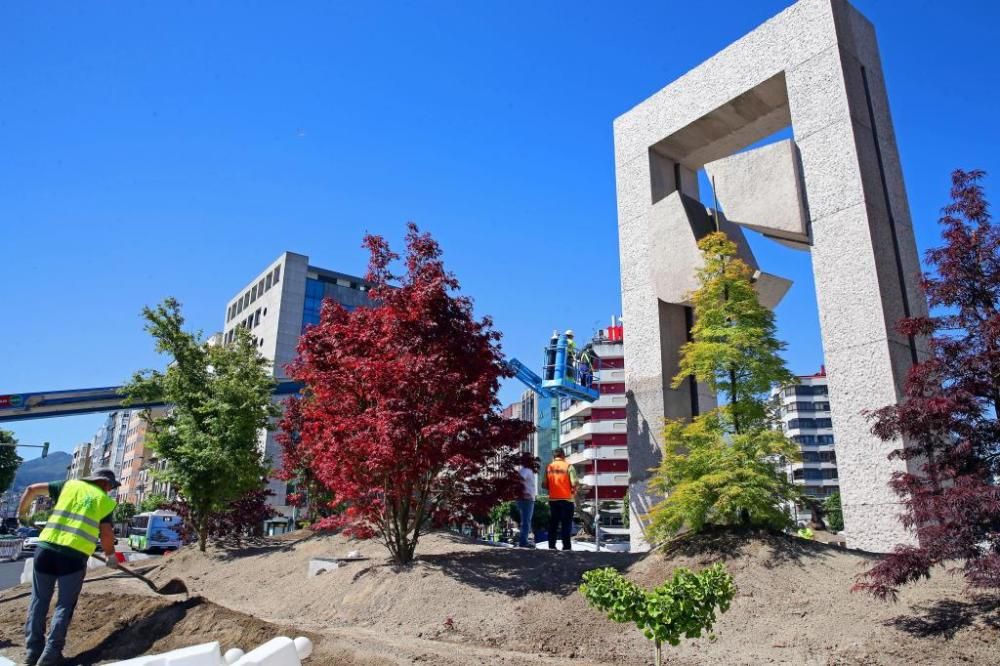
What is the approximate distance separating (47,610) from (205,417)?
383 inches

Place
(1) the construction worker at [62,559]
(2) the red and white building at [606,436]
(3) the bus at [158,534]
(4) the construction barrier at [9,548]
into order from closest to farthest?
(1) the construction worker at [62,559] < (4) the construction barrier at [9,548] < (3) the bus at [158,534] < (2) the red and white building at [606,436]

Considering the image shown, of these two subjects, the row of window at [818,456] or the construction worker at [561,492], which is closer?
the construction worker at [561,492]

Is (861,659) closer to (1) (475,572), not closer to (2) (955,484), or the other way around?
(2) (955,484)

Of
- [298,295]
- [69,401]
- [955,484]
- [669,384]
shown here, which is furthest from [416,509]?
[298,295]

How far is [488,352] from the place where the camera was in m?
9.86

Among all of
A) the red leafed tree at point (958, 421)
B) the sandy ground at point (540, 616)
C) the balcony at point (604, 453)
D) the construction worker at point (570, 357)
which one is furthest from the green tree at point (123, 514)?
the red leafed tree at point (958, 421)

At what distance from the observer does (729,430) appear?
28.6 feet

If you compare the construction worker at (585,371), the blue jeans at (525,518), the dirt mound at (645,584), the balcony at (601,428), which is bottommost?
the dirt mound at (645,584)

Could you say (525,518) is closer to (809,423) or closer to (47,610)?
(47,610)

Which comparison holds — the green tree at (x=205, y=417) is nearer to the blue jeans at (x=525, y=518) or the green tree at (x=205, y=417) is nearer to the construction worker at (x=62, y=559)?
the blue jeans at (x=525, y=518)

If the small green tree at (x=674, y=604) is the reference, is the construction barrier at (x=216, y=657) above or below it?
below

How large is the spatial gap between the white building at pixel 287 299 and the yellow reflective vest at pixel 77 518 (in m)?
53.4

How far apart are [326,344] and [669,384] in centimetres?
641

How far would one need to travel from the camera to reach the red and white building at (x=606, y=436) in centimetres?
6038
